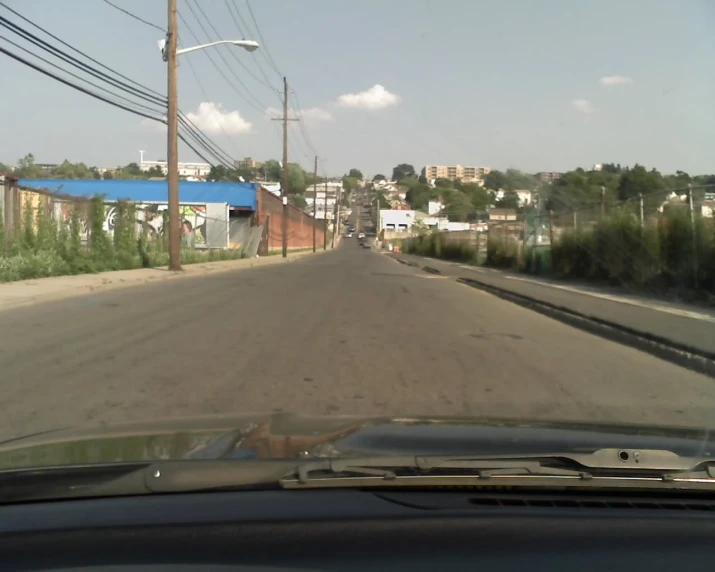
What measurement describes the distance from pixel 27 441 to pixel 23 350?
21.7 feet

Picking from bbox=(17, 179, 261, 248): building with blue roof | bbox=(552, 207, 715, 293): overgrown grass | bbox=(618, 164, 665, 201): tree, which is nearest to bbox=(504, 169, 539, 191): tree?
bbox=(618, 164, 665, 201): tree

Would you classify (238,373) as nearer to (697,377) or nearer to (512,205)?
(697,377)

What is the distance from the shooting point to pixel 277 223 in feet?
258

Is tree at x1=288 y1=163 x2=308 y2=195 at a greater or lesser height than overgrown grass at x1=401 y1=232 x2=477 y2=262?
greater

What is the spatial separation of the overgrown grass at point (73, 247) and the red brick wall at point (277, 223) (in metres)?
29.9

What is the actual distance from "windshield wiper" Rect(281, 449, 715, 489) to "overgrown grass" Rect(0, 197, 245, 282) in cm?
1961

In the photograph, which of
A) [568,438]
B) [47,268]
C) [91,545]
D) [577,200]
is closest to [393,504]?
[91,545]

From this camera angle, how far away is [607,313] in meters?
15.3

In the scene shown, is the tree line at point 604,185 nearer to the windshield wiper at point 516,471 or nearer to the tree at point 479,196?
the windshield wiper at point 516,471

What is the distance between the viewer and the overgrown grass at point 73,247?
72.9 ft

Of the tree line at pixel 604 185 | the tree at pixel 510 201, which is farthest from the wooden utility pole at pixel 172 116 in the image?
the tree at pixel 510 201

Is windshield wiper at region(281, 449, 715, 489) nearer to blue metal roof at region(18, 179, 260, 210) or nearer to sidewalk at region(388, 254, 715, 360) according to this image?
sidewalk at region(388, 254, 715, 360)

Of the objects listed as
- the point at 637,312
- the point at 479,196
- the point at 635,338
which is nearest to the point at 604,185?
the point at 637,312

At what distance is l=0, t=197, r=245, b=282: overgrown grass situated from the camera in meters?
22.2
